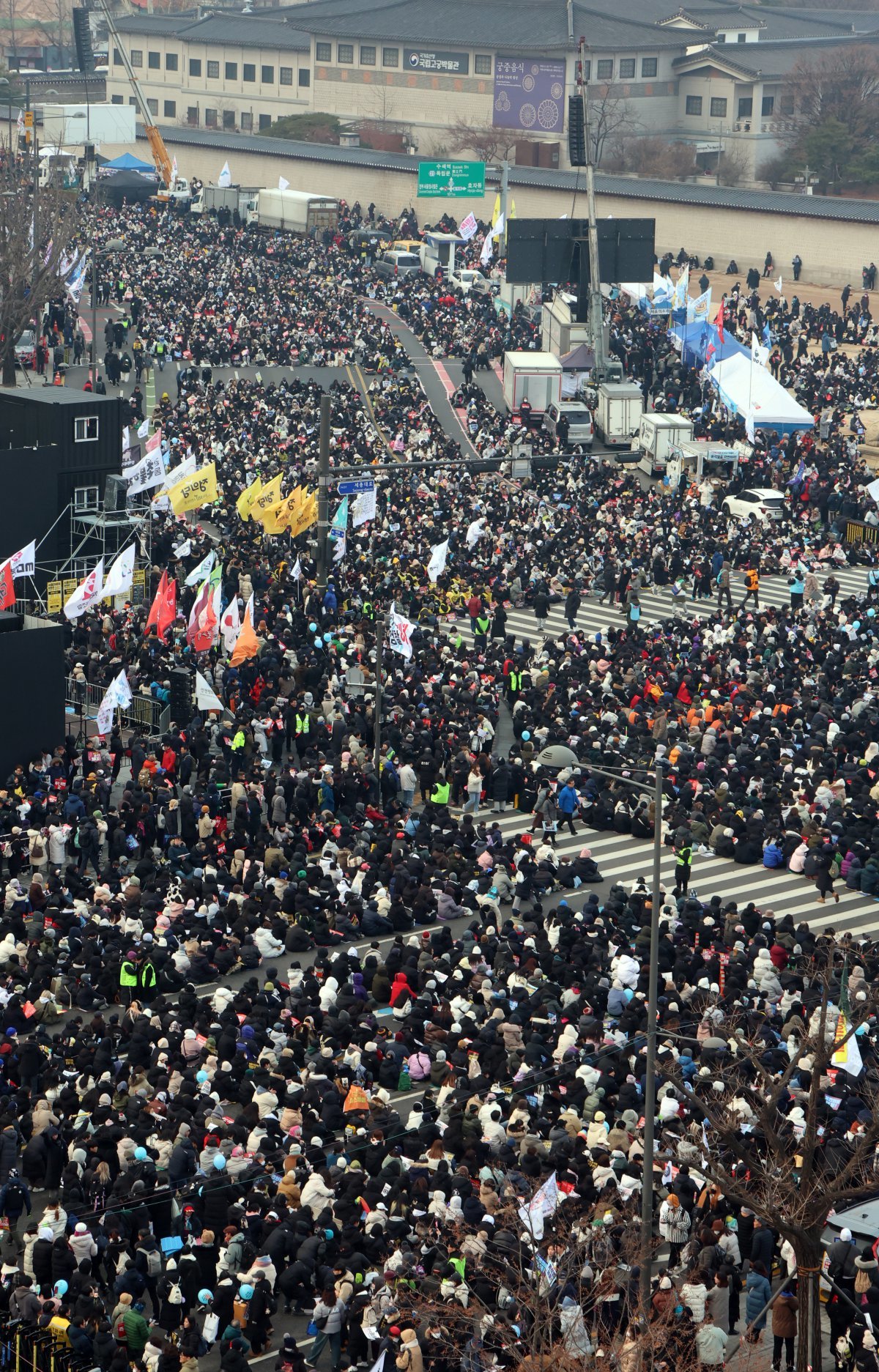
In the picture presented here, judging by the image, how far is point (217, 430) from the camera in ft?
193

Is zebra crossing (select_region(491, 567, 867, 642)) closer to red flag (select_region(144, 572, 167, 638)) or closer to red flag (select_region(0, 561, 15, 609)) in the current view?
red flag (select_region(144, 572, 167, 638))

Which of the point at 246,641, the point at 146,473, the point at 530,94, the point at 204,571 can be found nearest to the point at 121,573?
the point at 246,641

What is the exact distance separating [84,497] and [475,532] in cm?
909

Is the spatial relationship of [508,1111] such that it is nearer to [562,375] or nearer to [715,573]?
[715,573]

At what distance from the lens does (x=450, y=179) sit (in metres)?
87.3

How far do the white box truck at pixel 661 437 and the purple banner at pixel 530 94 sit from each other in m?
51.4

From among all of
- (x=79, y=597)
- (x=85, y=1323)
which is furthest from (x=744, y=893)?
(x=85, y=1323)

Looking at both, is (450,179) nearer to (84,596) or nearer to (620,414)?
(620,414)

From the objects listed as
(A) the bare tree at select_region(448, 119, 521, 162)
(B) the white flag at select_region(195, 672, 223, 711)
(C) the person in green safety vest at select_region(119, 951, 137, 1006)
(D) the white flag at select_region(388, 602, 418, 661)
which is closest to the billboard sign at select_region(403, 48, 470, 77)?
(A) the bare tree at select_region(448, 119, 521, 162)

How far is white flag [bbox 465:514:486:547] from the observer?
4907 cm

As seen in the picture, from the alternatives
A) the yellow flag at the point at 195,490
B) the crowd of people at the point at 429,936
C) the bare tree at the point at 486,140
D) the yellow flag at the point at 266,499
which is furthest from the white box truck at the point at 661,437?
the bare tree at the point at 486,140

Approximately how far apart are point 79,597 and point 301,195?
54.9 m

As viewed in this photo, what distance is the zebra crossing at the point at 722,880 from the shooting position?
33.2 m

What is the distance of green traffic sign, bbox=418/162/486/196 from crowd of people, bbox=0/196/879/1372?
3169 centimetres
